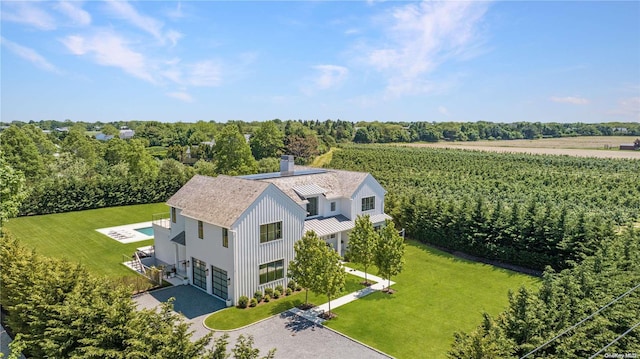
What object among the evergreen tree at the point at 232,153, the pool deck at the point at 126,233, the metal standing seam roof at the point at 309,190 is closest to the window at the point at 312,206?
the metal standing seam roof at the point at 309,190

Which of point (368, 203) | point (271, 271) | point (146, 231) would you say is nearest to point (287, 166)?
point (368, 203)

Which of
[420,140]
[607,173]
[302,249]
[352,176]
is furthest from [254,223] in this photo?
[420,140]

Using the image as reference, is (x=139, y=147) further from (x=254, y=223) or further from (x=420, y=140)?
(x=420, y=140)

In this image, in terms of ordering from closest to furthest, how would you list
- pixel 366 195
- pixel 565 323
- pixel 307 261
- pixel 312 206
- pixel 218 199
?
pixel 565 323
pixel 307 261
pixel 218 199
pixel 312 206
pixel 366 195

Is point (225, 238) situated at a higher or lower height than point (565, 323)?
higher

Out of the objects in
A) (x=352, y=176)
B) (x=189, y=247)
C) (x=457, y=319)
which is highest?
(x=352, y=176)

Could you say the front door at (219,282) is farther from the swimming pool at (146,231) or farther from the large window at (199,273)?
the swimming pool at (146,231)

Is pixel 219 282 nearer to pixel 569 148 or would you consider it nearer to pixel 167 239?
pixel 167 239
